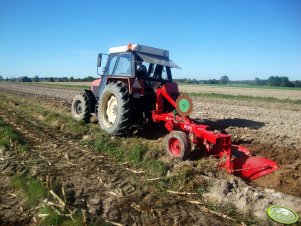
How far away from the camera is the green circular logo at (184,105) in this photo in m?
7.10

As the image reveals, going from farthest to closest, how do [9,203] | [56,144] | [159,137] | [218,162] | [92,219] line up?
1. [159,137]
2. [56,144]
3. [218,162]
4. [9,203]
5. [92,219]

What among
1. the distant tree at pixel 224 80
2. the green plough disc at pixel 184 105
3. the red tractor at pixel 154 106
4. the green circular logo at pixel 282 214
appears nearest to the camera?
the green circular logo at pixel 282 214

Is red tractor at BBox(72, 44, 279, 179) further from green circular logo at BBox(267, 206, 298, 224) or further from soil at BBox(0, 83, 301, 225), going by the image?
green circular logo at BBox(267, 206, 298, 224)

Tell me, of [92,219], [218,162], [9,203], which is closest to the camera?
[92,219]

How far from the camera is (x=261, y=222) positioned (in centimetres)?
421

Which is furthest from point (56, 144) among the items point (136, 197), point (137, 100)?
point (136, 197)

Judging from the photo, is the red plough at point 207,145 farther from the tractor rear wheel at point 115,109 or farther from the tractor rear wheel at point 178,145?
the tractor rear wheel at point 115,109

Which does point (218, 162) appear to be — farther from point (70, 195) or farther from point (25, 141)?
point (25, 141)

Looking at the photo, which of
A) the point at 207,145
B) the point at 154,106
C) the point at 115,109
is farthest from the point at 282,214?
the point at 115,109

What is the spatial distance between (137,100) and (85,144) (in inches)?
68.9

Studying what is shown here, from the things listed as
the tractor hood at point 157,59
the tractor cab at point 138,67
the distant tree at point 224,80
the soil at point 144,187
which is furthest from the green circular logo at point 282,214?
the distant tree at point 224,80

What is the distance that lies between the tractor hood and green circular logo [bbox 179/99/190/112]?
65.6 inches

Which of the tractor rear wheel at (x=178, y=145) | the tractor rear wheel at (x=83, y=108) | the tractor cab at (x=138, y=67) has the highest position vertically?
the tractor cab at (x=138, y=67)

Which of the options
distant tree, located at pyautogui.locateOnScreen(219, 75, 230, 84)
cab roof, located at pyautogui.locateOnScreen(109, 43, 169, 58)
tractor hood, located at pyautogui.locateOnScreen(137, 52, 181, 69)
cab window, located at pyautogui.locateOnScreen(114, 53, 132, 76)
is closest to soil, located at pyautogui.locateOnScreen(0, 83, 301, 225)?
cab window, located at pyautogui.locateOnScreen(114, 53, 132, 76)
